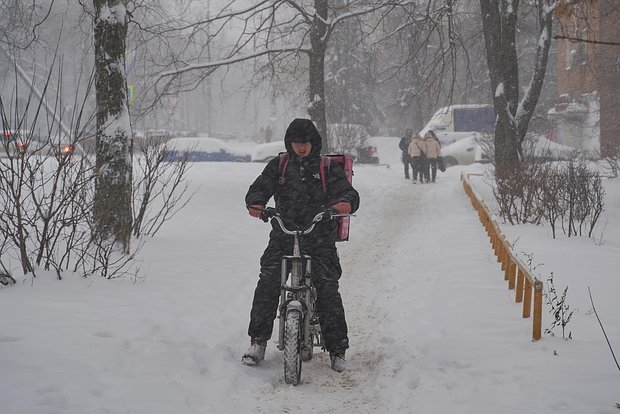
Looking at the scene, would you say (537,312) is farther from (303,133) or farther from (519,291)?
(303,133)

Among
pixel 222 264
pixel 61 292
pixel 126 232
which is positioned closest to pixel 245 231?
pixel 222 264

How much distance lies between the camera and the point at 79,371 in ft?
14.1

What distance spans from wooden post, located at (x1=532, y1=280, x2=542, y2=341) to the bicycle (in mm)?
1594

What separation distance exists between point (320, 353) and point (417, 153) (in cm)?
1551

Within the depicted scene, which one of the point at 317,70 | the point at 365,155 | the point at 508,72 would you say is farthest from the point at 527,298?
the point at 365,155

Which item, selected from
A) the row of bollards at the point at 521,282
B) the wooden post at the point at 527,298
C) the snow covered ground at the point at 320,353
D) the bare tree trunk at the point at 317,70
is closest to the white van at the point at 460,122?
the bare tree trunk at the point at 317,70

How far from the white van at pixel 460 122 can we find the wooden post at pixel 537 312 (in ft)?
90.0

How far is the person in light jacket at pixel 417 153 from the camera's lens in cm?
2022

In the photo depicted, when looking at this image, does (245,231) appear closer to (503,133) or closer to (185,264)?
(185,264)

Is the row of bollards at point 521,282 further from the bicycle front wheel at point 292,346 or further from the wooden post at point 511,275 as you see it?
the bicycle front wheel at point 292,346

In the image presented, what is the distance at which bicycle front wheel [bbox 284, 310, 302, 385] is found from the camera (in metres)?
4.64

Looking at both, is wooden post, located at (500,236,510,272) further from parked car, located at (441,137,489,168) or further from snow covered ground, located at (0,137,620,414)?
parked car, located at (441,137,489,168)

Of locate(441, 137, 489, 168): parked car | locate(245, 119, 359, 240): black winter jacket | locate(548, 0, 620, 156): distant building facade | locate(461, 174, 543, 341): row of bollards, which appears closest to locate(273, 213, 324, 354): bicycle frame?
locate(245, 119, 359, 240): black winter jacket

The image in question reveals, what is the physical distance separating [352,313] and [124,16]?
14.8ft
